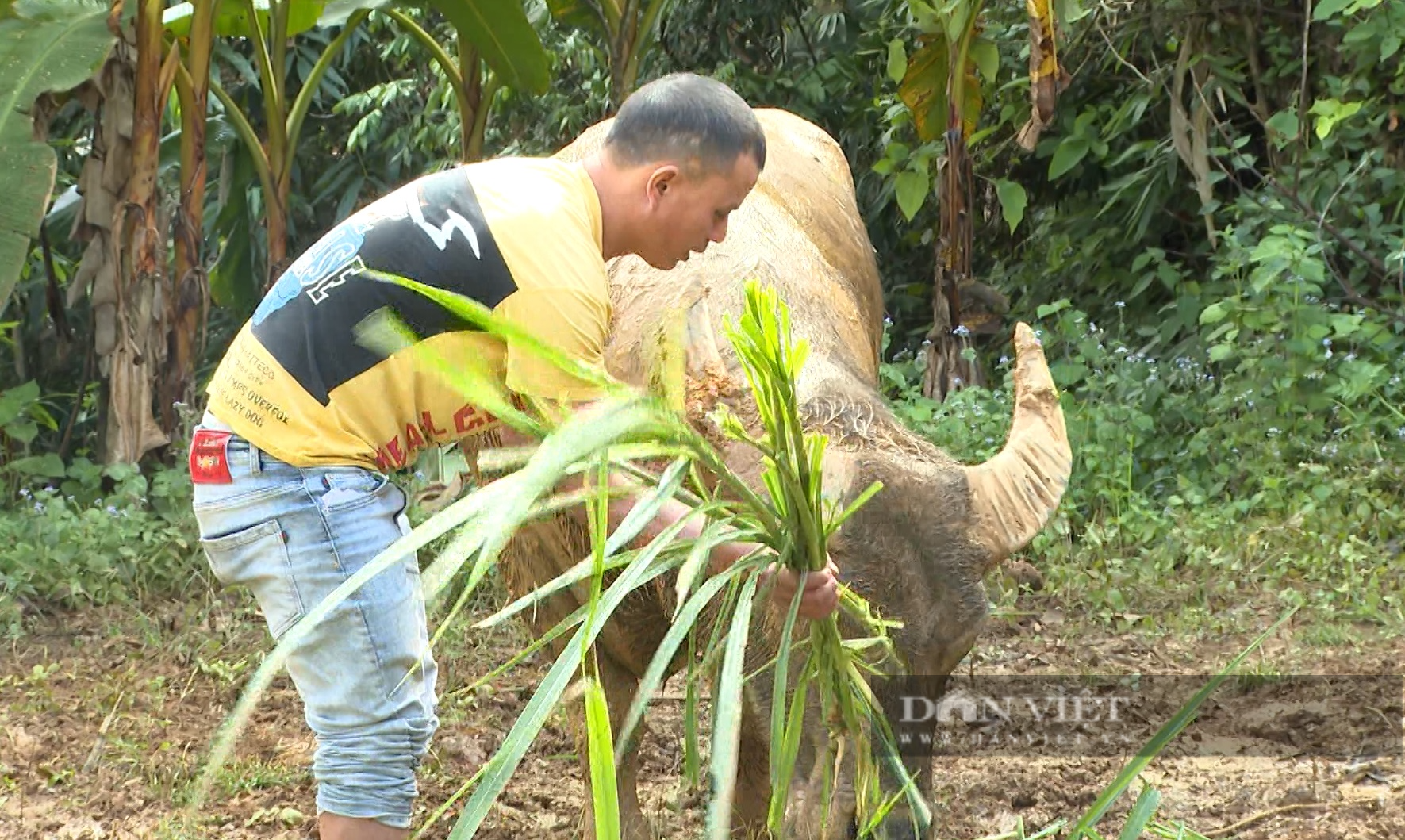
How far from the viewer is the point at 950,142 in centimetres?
775

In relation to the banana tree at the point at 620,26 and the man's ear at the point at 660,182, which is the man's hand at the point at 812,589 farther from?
the banana tree at the point at 620,26

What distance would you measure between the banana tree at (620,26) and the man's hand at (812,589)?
566 centimetres

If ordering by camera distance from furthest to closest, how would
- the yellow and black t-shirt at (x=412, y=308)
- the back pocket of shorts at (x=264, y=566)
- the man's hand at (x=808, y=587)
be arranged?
the back pocket of shorts at (x=264, y=566), the yellow and black t-shirt at (x=412, y=308), the man's hand at (x=808, y=587)

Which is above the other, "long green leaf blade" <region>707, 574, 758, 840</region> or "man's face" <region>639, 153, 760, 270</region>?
"man's face" <region>639, 153, 760, 270</region>

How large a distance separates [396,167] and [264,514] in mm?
7819

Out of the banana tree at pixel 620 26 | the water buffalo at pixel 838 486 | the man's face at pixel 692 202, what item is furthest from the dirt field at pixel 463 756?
the banana tree at pixel 620 26

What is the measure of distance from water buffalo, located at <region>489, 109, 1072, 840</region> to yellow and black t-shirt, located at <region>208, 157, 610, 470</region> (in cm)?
44

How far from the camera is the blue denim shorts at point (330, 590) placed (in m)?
3.11

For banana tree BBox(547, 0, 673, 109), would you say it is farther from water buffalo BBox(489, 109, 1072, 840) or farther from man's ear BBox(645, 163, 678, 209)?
man's ear BBox(645, 163, 678, 209)

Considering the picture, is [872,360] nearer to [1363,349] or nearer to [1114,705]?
[1114,705]

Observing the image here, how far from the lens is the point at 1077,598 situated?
20.6ft

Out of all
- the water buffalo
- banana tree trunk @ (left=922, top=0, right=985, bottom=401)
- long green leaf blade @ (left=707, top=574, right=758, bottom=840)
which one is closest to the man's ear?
the water buffalo

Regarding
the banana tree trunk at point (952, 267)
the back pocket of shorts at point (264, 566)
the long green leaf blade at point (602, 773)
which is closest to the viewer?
the long green leaf blade at point (602, 773)

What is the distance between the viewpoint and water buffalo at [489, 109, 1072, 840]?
3.31m
